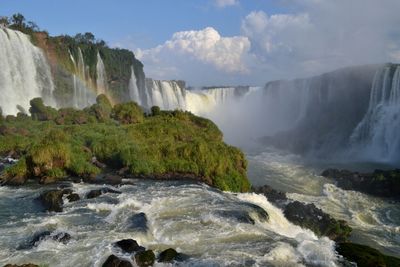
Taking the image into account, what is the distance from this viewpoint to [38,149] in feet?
70.1

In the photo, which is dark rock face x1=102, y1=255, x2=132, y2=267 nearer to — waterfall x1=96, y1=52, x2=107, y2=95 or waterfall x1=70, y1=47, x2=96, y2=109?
waterfall x1=70, y1=47, x2=96, y2=109

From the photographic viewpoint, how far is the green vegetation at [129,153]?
21.5m

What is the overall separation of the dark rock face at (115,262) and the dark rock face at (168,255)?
3.41ft

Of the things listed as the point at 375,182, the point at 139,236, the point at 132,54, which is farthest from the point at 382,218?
the point at 132,54

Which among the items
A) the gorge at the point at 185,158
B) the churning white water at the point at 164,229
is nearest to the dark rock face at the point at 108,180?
the gorge at the point at 185,158

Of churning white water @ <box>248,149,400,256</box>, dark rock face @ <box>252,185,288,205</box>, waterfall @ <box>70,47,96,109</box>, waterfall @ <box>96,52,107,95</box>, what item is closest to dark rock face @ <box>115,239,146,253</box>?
dark rock face @ <box>252,185,288,205</box>

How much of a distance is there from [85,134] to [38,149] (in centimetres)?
512

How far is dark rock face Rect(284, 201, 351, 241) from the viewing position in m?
19.0

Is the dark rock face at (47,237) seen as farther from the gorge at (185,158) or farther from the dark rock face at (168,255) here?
the dark rock face at (168,255)

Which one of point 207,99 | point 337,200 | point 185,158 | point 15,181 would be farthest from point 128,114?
point 207,99

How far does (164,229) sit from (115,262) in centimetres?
331

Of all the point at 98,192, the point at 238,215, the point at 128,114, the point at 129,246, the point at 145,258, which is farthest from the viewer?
the point at 128,114

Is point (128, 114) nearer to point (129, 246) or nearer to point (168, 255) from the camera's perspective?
point (129, 246)

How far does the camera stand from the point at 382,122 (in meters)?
44.4
